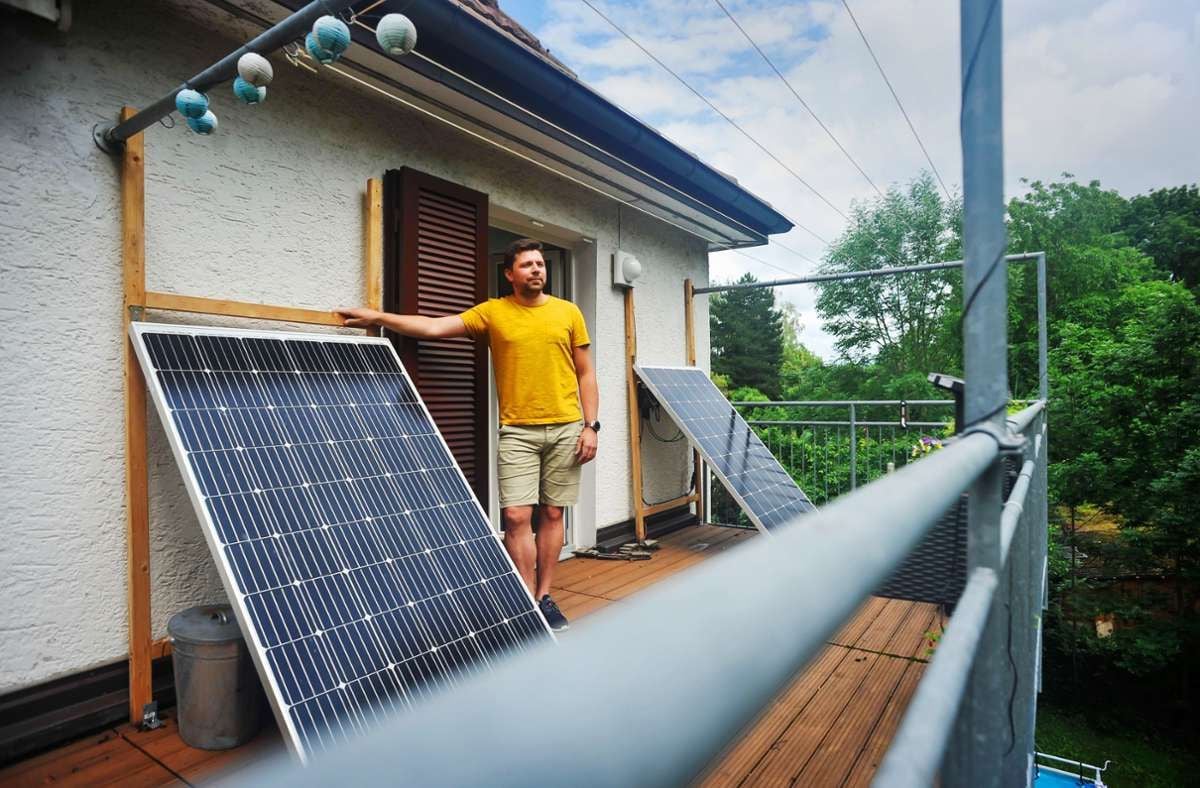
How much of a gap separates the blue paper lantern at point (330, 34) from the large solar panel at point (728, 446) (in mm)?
3421

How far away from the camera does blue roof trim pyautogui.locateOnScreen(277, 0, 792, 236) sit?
3002mm

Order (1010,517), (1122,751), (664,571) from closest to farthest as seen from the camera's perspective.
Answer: (1010,517) < (664,571) < (1122,751)

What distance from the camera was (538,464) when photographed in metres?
3.46

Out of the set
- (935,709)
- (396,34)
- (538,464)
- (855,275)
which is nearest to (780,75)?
(855,275)

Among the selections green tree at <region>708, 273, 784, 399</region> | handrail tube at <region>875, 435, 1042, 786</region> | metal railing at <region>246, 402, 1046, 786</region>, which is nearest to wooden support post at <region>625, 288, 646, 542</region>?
handrail tube at <region>875, 435, 1042, 786</region>

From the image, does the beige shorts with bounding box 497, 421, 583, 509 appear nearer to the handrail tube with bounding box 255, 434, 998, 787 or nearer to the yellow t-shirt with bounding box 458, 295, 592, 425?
the yellow t-shirt with bounding box 458, 295, 592, 425

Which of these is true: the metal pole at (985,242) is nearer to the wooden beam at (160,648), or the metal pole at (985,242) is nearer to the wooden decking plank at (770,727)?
the wooden decking plank at (770,727)

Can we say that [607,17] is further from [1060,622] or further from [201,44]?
[1060,622]

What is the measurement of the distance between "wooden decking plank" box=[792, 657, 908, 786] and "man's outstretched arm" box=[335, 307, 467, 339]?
235cm

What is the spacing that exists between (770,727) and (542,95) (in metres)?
3.23

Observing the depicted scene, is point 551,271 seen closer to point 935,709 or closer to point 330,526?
point 330,526

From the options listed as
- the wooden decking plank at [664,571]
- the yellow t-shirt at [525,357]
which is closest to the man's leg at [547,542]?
the yellow t-shirt at [525,357]

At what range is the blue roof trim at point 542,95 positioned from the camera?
9.85ft

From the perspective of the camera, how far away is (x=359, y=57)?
2998 mm
